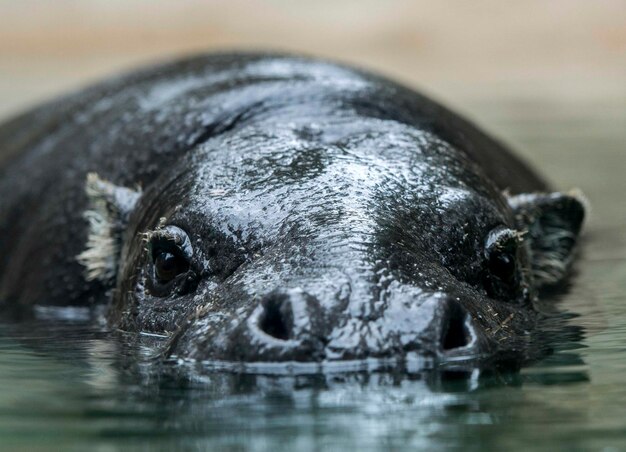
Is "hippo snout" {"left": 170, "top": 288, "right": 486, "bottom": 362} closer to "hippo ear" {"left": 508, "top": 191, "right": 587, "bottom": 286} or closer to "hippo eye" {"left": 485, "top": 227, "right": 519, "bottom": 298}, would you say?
"hippo eye" {"left": 485, "top": 227, "right": 519, "bottom": 298}

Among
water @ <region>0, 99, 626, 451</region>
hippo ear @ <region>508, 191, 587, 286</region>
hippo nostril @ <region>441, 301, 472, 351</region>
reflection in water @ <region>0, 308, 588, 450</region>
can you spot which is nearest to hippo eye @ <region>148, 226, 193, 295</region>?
water @ <region>0, 99, 626, 451</region>

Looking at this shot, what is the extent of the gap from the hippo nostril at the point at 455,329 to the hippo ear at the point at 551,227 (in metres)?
2.16

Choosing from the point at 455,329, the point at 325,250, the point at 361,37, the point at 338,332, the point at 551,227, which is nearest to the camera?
the point at 338,332

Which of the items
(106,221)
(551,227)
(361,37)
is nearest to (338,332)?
(106,221)

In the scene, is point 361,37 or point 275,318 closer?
point 275,318

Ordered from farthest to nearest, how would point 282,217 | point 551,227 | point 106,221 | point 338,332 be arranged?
point 551,227, point 106,221, point 282,217, point 338,332

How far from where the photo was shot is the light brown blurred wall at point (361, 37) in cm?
2788

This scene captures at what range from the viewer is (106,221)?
22.2ft

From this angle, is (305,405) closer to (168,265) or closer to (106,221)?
(168,265)

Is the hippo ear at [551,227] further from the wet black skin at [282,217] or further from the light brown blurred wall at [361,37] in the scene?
the light brown blurred wall at [361,37]

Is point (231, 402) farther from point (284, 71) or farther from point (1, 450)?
point (284, 71)

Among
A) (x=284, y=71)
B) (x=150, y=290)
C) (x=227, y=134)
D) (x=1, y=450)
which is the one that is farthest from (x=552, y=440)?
(x=284, y=71)

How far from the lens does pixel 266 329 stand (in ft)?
14.8

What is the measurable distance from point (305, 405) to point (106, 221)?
2901mm
